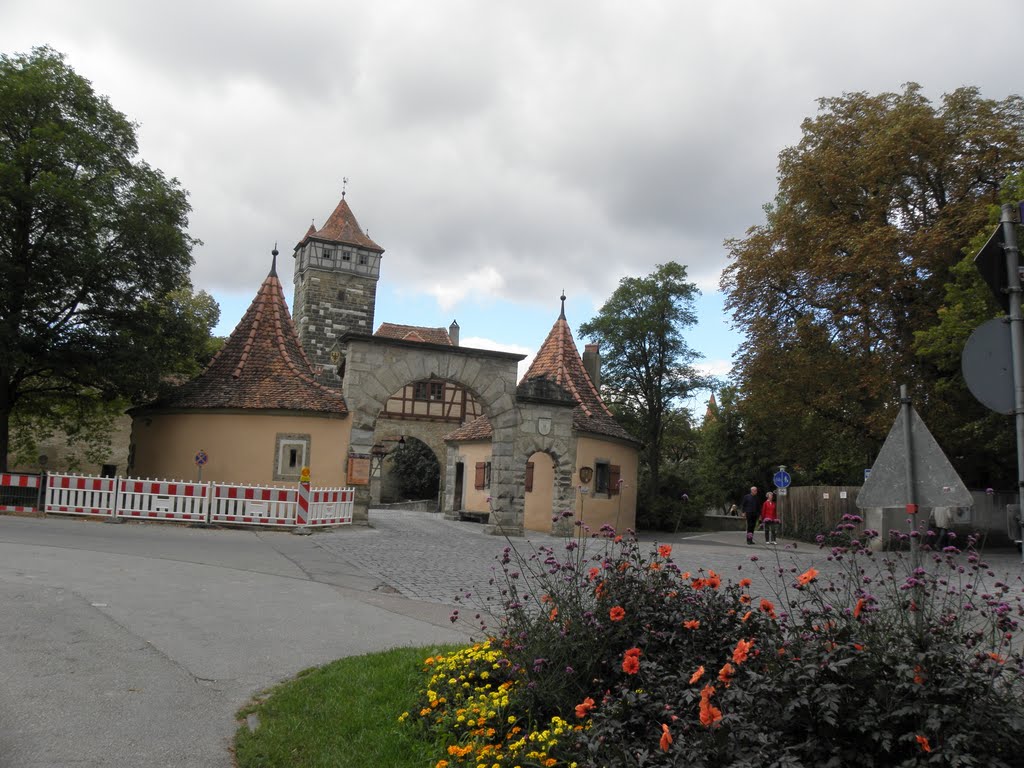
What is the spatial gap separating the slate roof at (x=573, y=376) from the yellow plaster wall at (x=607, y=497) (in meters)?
0.50

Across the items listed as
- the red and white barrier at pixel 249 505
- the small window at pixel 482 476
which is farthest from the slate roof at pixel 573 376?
the red and white barrier at pixel 249 505

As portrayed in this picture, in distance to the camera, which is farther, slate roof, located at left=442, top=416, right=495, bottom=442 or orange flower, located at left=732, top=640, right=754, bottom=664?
slate roof, located at left=442, top=416, right=495, bottom=442

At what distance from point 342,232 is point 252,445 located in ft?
110

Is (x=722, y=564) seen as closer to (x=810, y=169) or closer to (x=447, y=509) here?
(x=810, y=169)

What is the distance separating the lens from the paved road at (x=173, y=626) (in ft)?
17.1

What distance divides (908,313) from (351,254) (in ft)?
120

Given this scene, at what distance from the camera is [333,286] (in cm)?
5278

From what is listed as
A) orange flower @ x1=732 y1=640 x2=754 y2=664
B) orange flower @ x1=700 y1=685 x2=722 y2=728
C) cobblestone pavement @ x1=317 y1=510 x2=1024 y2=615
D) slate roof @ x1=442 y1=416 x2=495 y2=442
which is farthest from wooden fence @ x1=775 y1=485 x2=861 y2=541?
orange flower @ x1=700 y1=685 x2=722 y2=728

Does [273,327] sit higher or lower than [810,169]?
lower

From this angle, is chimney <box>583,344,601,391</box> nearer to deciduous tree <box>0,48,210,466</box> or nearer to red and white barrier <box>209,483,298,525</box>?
deciduous tree <box>0,48,210,466</box>

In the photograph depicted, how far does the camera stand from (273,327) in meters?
25.8

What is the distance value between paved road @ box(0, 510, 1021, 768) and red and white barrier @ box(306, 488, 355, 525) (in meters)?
3.95

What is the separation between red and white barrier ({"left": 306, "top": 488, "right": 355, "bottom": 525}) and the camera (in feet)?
67.2

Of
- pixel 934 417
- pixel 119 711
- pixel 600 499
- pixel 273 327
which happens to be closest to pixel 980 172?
pixel 934 417
